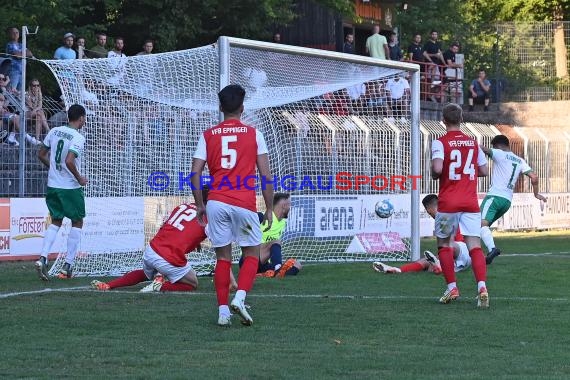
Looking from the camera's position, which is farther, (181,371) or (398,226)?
(398,226)

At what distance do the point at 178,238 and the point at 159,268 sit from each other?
0.39 metres

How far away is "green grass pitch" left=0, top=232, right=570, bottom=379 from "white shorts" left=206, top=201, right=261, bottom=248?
0.69m

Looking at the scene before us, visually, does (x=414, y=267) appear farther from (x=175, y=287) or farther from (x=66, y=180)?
(x=66, y=180)

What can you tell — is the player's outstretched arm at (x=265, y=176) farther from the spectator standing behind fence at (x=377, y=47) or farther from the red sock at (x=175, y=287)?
the spectator standing behind fence at (x=377, y=47)

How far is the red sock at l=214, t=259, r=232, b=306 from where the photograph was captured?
8938mm

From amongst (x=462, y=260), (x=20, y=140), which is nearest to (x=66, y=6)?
(x=20, y=140)

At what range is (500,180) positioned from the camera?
16.5 meters

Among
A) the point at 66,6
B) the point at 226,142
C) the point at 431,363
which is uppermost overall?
the point at 66,6

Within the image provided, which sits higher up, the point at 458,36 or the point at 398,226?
the point at 458,36

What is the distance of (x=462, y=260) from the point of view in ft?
47.5

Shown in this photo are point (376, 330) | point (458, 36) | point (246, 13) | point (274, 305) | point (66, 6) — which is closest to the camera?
point (376, 330)

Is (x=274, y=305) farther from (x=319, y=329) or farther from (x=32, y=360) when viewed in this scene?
(x=32, y=360)

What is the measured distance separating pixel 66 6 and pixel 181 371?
20092 millimetres

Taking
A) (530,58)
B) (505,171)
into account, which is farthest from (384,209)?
(530,58)
